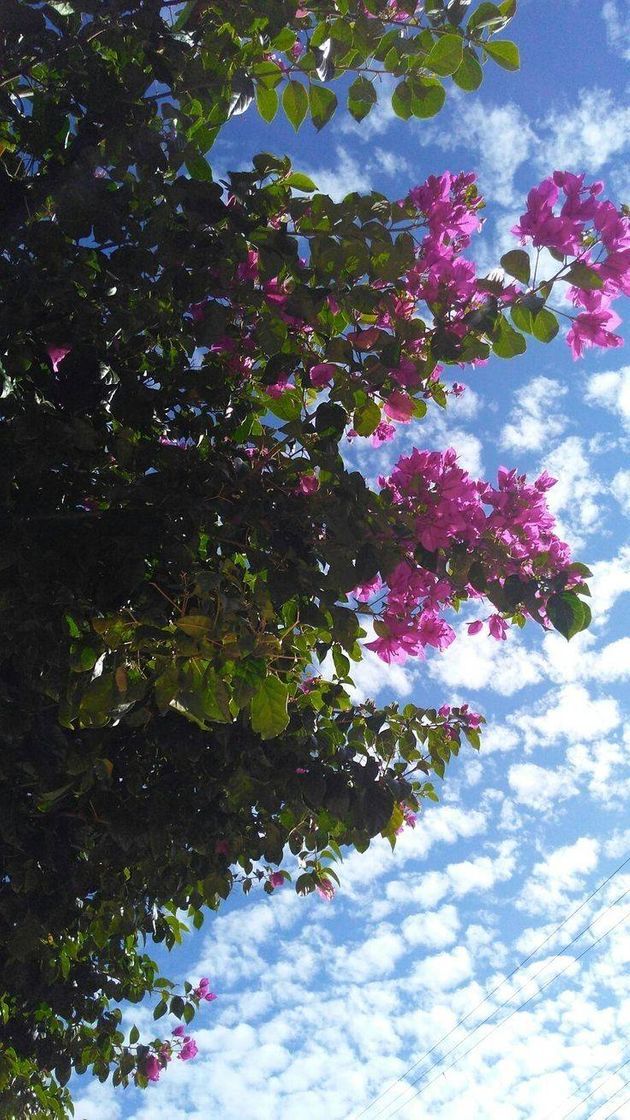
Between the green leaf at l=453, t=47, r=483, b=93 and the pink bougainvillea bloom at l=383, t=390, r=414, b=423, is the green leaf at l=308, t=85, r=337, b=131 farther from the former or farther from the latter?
the pink bougainvillea bloom at l=383, t=390, r=414, b=423

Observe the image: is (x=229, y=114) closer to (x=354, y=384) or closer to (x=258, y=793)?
(x=354, y=384)

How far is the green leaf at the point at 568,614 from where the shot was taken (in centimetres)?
182

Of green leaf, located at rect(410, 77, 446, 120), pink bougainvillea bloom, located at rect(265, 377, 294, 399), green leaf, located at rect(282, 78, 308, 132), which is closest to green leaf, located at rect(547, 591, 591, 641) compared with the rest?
pink bougainvillea bloom, located at rect(265, 377, 294, 399)

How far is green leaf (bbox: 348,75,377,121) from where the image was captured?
74.0 inches

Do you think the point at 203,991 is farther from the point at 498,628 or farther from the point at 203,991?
the point at 498,628

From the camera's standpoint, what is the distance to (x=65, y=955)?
3.12 meters

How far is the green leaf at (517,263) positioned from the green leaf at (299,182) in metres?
0.55

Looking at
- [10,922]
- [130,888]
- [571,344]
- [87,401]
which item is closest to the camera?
[571,344]

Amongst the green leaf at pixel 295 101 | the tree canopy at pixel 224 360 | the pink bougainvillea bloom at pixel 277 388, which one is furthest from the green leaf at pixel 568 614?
the green leaf at pixel 295 101

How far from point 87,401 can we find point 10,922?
1614 mm

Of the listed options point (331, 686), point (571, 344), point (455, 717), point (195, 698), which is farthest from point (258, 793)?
point (571, 344)

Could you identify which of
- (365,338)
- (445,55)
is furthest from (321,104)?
(365,338)

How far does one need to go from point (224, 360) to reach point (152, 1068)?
3.81 metres

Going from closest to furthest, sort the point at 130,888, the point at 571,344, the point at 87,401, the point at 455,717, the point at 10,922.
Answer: the point at 571,344 → the point at 87,401 → the point at 10,922 → the point at 455,717 → the point at 130,888
